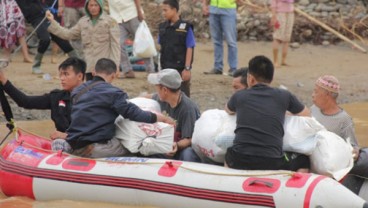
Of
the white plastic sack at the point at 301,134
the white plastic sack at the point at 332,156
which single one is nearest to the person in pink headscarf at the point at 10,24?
the white plastic sack at the point at 301,134

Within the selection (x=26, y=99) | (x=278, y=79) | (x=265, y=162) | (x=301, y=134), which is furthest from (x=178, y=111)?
(x=278, y=79)

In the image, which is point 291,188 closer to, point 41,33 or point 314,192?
point 314,192

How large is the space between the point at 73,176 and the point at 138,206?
2.14 feet

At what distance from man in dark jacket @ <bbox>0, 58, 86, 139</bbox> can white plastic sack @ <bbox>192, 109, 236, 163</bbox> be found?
52.4 inches

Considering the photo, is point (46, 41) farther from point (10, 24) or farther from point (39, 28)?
point (10, 24)

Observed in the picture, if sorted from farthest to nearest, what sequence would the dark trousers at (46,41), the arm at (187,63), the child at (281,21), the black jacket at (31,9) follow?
the child at (281,21) → the black jacket at (31,9) → the dark trousers at (46,41) → the arm at (187,63)

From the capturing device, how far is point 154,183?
761 cm

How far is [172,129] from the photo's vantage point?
8055 mm

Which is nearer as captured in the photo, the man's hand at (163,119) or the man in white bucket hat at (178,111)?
the man's hand at (163,119)

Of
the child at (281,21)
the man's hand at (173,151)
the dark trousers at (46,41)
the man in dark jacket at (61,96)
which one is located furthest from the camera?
the child at (281,21)

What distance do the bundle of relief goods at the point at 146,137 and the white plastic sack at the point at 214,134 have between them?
9.8 inches

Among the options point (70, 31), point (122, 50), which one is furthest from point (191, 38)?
point (122, 50)

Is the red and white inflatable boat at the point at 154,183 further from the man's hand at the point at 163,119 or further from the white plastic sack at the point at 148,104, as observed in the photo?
the white plastic sack at the point at 148,104

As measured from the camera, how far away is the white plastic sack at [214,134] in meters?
7.67
